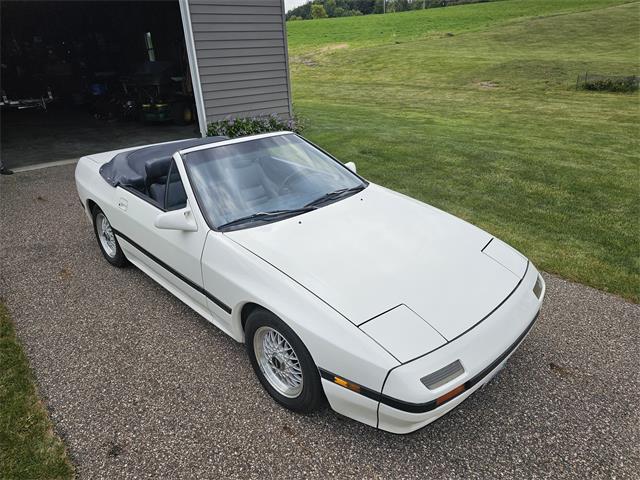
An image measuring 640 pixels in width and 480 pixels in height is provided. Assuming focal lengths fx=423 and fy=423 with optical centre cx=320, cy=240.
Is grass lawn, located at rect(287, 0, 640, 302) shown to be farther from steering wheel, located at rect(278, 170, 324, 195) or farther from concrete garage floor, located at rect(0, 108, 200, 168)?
concrete garage floor, located at rect(0, 108, 200, 168)

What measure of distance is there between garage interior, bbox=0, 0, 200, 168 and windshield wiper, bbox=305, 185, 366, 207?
7.56 metres

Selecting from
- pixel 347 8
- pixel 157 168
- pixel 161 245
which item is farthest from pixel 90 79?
pixel 347 8

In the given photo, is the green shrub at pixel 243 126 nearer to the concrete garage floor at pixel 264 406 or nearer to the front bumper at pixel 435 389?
the concrete garage floor at pixel 264 406

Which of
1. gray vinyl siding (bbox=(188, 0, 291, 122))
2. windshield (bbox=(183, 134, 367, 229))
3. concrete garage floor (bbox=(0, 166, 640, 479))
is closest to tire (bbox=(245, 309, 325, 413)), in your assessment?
concrete garage floor (bbox=(0, 166, 640, 479))

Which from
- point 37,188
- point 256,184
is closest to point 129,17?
point 37,188

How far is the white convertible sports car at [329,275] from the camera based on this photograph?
1966mm

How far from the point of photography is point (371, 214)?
9.66 ft

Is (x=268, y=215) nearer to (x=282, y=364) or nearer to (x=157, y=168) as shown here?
(x=282, y=364)

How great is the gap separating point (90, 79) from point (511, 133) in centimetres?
1398

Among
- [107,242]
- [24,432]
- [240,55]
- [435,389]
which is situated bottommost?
[24,432]

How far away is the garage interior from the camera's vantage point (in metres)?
10.3

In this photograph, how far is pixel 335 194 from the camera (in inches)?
124

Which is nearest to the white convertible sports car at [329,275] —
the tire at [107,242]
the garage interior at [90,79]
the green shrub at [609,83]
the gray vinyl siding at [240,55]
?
the tire at [107,242]

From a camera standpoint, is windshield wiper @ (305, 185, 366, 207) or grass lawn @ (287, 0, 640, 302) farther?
grass lawn @ (287, 0, 640, 302)
